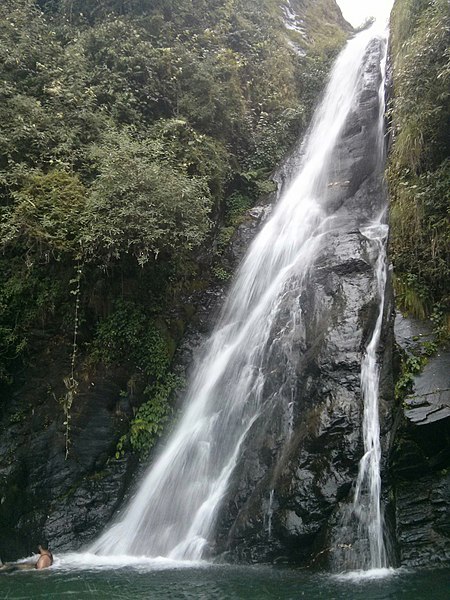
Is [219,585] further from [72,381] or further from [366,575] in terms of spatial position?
[72,381]

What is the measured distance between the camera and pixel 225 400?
27.9 ft

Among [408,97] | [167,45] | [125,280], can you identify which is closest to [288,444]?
[125,280]

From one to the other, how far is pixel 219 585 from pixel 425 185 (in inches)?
265

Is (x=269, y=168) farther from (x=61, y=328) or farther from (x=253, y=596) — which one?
(x=253, y=596)

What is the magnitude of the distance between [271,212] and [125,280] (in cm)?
465

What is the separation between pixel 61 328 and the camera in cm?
898

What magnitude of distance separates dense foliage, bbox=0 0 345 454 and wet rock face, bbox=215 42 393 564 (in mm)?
2278

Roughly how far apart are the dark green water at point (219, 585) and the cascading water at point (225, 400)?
35.7 inches

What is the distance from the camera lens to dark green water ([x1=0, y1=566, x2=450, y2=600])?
200 inches

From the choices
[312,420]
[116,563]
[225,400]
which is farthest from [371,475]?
[116,563]

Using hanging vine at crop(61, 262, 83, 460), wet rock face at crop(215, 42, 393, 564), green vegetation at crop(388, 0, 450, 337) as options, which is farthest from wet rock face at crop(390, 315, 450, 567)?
hanging vine at crop(61, 262, 83, 460)

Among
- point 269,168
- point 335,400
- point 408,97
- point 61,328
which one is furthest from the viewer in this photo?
point 269,168

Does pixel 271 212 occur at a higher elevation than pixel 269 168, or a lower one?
lower

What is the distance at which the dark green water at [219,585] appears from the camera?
5074 millimetres
